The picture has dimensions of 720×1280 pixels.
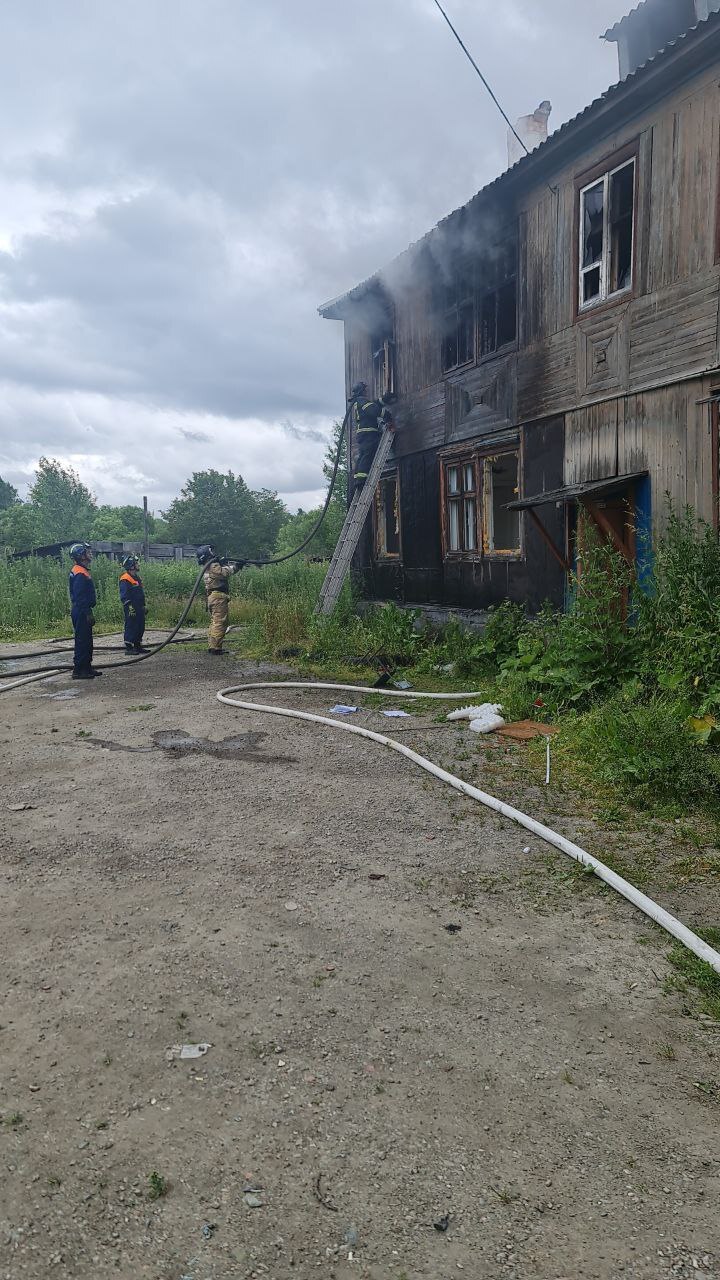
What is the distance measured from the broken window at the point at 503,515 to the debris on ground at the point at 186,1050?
8.59 meters

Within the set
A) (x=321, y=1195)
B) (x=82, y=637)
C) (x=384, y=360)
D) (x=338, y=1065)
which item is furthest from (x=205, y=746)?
(x=384, y=360)

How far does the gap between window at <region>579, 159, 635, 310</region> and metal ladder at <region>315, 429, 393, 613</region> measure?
5193 mm

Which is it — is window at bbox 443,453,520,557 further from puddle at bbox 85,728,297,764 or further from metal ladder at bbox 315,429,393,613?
puddle at bbox 85,728,297,764

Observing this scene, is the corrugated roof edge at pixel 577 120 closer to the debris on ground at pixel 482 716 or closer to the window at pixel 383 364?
the window at pixel 383 364

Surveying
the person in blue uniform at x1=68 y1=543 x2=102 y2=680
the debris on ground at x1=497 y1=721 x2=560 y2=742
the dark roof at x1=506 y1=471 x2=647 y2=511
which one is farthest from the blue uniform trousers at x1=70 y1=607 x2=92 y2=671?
the dark roof at x1=506 y1=471 x2=647 y2=511

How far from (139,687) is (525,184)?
27.9ft

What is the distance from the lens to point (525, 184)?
33.1 feet

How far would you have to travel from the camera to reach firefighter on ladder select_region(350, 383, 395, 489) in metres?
13.9

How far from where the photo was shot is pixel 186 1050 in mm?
2613

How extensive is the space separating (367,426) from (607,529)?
6.94m

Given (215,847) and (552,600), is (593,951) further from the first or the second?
(552,600)

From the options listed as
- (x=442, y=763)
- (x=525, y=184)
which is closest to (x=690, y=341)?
(x=525, y=184)

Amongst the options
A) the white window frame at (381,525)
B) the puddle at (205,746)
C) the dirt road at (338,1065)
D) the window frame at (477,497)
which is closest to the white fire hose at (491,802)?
the dirt road at (338,1065)

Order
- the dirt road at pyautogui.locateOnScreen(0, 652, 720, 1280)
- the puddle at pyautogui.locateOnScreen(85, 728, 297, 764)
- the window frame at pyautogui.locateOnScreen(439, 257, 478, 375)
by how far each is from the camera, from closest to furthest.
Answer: the dirt road at pyautogui.locateOnScreen(0, 652, 720, 1280) → the puddle at pyautogui.locateOnScreen(85, 728, 297, 764) → the window frame at pyautogui.locateOnScreen(439, 257, 478, 375)
